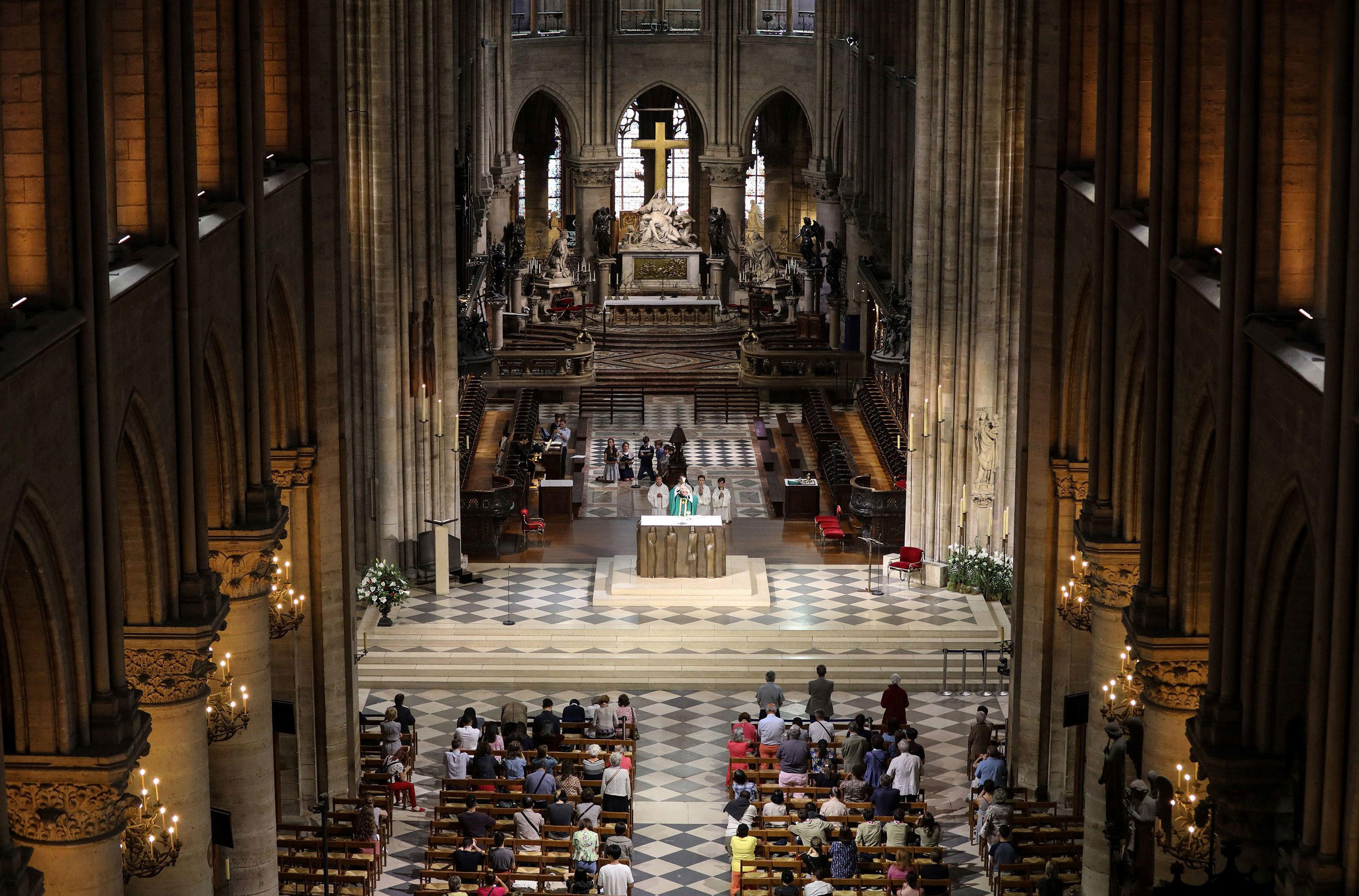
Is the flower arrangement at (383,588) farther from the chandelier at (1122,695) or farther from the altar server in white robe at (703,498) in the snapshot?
the chandelier at (1122,695)

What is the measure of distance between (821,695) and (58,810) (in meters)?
15.6

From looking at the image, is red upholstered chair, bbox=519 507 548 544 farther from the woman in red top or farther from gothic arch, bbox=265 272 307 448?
gothic arch, bbox=265 272 307 448

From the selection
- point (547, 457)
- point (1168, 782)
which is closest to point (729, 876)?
point (1168, 782)

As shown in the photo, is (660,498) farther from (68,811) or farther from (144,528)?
(68,811)

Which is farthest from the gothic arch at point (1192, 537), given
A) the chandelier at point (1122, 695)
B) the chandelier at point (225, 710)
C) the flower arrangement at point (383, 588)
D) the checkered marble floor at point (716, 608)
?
the flower arrangement at point (383, 588)

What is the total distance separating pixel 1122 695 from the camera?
2480cm

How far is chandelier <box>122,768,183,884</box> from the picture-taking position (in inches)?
827

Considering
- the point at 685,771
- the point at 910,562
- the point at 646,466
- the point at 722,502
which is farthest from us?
the point at 646,466

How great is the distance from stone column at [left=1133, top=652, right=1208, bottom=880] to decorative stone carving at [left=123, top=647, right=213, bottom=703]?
9.59 m

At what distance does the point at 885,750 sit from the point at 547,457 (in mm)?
20599

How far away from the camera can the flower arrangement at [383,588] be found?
121 ft

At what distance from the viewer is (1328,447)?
1545 centimetres

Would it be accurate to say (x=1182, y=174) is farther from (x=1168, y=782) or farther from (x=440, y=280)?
(x=440, y=280)

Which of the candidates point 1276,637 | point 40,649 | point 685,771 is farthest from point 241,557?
point 1276,637
